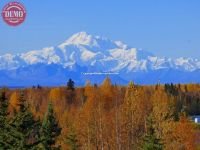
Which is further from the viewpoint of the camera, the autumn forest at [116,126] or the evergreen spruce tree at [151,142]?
the autumn forest at [116,126]

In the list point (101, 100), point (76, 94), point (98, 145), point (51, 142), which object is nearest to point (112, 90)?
point (101, 100)

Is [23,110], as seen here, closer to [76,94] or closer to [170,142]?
[170,142]

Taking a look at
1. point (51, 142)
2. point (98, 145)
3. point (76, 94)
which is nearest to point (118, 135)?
point (98, 145)

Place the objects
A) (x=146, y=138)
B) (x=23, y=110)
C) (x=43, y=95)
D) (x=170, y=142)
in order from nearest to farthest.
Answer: (x=23, y=110)
(x=146, y=138)
(x=170, y=142)
(x=43, y=95)

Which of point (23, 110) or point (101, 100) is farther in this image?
point (101, 100)

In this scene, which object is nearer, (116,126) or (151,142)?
(151,142)

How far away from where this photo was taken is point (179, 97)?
478 feet

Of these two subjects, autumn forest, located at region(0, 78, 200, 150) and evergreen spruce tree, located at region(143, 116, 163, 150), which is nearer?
evergreen spruce tree, located at region(143, 116, 163, 150)

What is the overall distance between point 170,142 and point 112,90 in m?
38.7

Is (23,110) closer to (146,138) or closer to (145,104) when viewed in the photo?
(146,138)

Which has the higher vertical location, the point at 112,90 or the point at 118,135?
the point at 112,90

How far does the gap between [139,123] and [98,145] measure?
10.1 meters

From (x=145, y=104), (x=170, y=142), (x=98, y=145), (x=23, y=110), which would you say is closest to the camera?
(x=23, y=110)

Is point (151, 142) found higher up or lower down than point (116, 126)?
lower down
